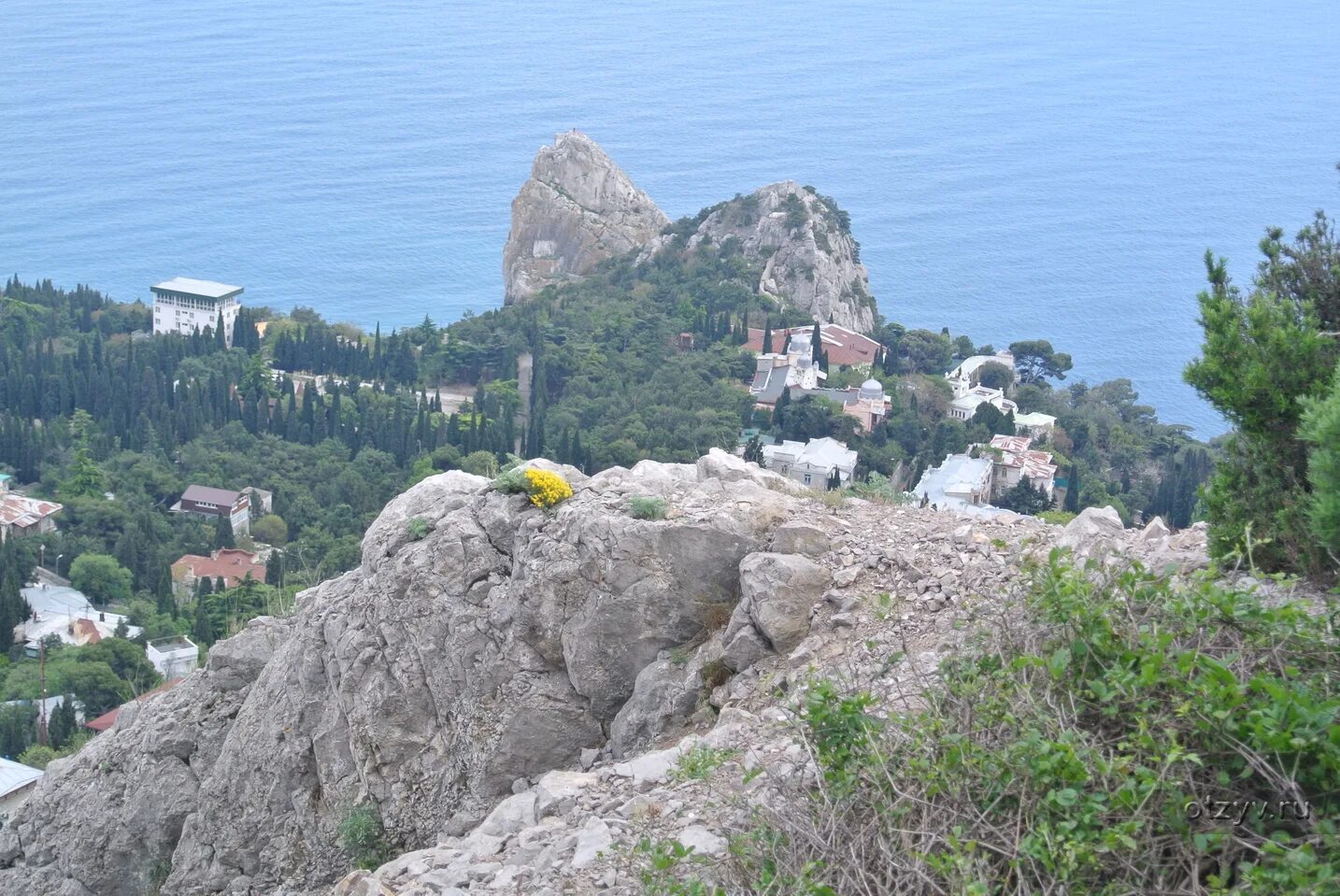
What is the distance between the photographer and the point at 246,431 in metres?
47.1

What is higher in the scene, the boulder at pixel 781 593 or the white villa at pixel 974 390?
the white villa at pixel 974 390

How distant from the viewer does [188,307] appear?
61.5 metres

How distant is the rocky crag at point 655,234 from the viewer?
53.6m

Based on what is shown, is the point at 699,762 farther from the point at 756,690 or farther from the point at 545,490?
the point at 545,490

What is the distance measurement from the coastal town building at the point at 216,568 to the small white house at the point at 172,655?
428 centimetres

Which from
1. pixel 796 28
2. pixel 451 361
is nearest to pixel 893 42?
pixel 796 28

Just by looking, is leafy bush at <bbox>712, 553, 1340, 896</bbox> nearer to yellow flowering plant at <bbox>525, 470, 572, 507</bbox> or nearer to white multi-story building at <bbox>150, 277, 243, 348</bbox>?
yellow flowering plant at <bbox>525, 470, 572, 507</bbox>

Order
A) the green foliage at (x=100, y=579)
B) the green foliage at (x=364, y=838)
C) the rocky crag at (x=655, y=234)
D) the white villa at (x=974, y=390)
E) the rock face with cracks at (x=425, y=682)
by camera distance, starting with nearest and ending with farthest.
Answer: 1. the rock face with cracks at (x=425, y=682)
2. the green foliage at (x=364, y=838)
3. the green foliage at (x=100, y=579)
4. the white villa at (x=974, y=390)
5. the rocky crag at (x=655, y=234)

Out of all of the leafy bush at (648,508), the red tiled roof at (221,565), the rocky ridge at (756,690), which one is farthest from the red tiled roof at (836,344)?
the leafy bush at (648,508)

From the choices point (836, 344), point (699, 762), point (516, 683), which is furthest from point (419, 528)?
point (836, 344)

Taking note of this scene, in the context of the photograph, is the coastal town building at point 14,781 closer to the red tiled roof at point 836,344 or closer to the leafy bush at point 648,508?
the leafy bush at point 648,508

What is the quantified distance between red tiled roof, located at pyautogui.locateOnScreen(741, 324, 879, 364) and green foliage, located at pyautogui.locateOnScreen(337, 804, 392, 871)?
126ft

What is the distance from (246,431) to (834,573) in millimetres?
41161

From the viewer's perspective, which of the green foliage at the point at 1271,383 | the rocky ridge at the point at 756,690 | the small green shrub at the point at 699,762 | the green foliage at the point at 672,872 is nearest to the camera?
the green foliage at the point at 672,872
